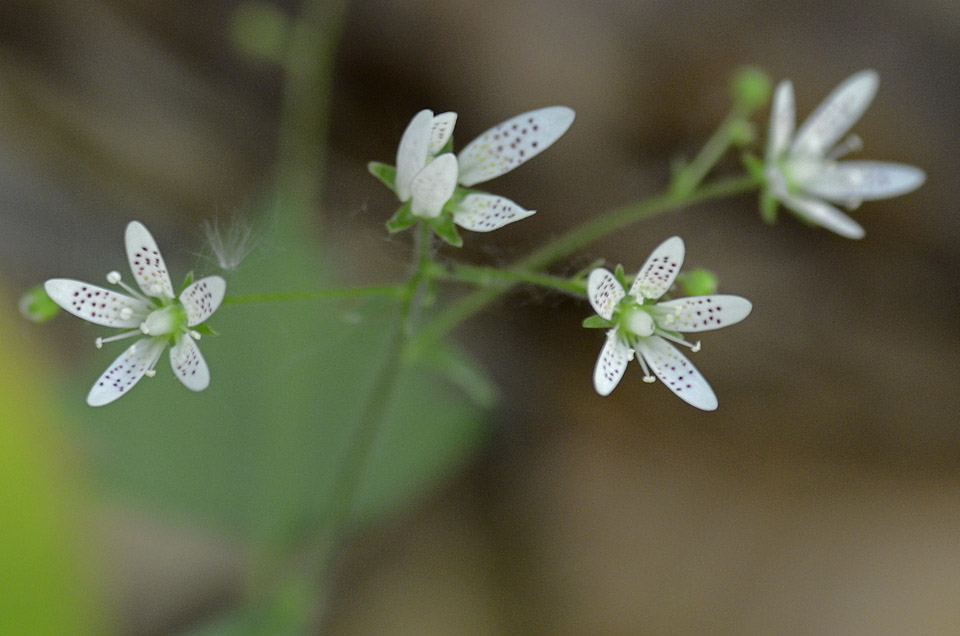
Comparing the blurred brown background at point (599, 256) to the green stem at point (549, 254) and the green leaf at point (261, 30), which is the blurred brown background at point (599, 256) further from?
the green stem at point (549, 254)

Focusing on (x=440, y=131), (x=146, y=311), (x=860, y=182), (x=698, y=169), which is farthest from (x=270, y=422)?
(x=860, y=182)

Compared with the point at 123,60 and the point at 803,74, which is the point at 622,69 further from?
the point at 123,60

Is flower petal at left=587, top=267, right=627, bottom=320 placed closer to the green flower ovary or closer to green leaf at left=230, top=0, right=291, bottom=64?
the green flower ovary

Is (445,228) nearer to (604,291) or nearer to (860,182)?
(604,291)

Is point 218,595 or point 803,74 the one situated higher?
point 803,74

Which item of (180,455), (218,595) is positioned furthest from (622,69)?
(218,595)

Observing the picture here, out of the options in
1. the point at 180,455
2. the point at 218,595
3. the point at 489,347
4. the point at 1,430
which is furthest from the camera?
the point at 489,347

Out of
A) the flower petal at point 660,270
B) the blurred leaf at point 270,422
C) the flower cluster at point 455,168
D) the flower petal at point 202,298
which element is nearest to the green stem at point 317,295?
the flower petal at point 202,298

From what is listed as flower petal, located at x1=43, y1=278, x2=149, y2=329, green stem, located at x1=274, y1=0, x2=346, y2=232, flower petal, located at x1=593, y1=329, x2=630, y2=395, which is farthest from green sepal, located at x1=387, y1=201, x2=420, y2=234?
green stem, located at x1=274, y1=0, x2=346, y2=232
